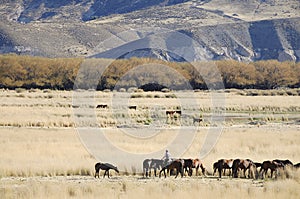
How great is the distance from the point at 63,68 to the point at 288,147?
7342cm

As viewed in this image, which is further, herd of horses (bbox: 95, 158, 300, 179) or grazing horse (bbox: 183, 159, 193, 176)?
grazing horse (bbox: 183, 159, 193, 176)

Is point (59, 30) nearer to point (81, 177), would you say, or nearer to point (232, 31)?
point (232, 31)

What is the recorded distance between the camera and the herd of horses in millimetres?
17328

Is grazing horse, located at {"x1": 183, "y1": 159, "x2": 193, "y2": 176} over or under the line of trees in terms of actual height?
under

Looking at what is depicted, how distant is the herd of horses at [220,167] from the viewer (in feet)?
56.9

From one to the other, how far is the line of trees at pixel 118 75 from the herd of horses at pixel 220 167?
71.6 m

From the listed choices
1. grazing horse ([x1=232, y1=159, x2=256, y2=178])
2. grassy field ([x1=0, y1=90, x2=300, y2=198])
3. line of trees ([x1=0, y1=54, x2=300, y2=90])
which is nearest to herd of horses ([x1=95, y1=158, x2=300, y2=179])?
grazing horse ([x1=232, y1=159, x2=256, y2=178])

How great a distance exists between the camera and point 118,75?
311 feet

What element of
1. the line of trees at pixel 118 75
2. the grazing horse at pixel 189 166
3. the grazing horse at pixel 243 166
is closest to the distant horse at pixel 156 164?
the grazing horse at pixel 189 166

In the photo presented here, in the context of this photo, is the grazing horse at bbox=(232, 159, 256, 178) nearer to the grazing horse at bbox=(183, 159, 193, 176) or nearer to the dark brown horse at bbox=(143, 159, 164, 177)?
the grazing horse at bbox=(183, 159, 193, 176)

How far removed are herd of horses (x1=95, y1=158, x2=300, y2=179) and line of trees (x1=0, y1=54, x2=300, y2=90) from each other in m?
71.6

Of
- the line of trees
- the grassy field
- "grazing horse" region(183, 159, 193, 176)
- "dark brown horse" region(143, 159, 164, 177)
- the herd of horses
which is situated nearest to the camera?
the grassy field

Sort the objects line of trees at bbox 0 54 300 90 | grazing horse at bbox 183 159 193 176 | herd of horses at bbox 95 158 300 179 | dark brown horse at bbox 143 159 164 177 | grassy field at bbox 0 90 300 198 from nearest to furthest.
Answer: grassy field at bbox 0 90 300 198
herd of horses at bbox 95 158 300 179
grazing horse at bbox 183 159 193 176
dark brown horse at bbox 143 159 164 177
line of trees at bbox 0 54 300 90

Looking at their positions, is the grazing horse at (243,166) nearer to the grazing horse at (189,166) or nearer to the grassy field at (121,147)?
the grassy field at (121,147)
